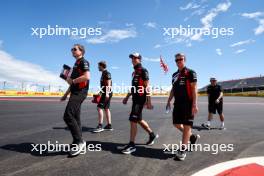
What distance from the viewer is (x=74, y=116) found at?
5.03 metres

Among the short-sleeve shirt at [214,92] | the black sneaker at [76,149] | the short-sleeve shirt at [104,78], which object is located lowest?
the black sneaker at [76,149]

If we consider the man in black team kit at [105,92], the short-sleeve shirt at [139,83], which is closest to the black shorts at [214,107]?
the man in black team kit at [105,92]

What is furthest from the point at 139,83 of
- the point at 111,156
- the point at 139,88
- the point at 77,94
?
the point at 111,156

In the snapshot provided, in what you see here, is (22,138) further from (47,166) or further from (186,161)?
(186,161)

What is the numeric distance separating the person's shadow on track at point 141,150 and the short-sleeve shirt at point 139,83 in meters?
0.91

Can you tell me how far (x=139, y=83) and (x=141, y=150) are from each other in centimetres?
125

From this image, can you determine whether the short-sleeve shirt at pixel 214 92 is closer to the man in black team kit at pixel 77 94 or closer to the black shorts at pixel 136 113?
the black shorts at pixel 136 113

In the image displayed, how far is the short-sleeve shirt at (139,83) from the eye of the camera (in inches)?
217

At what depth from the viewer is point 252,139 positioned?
6453 millimetres

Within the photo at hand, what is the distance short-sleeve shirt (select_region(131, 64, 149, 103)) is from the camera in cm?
551

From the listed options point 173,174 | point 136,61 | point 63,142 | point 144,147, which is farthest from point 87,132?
point 173,174

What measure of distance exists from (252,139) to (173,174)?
10.8 feet

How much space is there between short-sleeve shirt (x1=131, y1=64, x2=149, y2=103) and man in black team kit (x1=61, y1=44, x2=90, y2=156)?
0.92 m

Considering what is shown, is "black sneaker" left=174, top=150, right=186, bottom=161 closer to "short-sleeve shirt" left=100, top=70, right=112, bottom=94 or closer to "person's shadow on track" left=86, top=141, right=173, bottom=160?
"person's shadow on track" left=86, top=141, right=173, bottom=160
